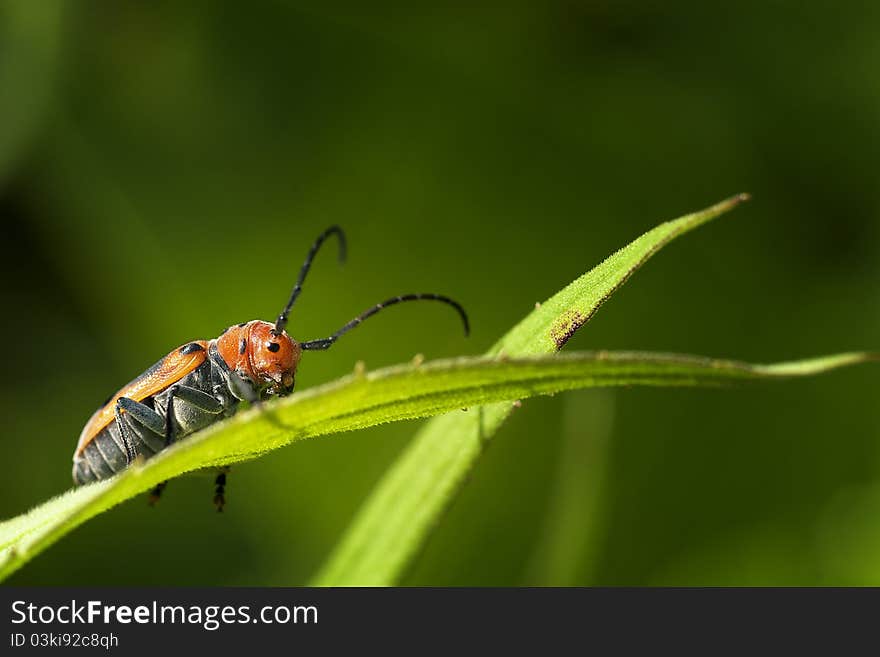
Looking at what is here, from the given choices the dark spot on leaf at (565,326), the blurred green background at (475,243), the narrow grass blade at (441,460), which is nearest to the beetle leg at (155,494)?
the narrow grass blade at (441,460)

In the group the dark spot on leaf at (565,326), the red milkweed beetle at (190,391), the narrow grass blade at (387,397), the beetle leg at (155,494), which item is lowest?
the narrow grass blade at (387,397)

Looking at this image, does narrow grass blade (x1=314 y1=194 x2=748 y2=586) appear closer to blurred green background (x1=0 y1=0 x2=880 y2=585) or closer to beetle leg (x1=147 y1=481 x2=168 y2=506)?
beetle leg (x1=147 y1=481 x2=168 y2=506)

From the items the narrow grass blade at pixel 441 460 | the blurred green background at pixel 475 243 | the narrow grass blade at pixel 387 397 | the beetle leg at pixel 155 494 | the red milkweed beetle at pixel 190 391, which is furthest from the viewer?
the blurred green background at pixel 475 243

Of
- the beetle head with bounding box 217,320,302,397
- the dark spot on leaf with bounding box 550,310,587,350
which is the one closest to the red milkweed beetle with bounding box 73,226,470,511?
the beetle head with bounding box 217,320,302,397

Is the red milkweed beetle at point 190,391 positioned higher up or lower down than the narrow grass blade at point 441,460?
higher up

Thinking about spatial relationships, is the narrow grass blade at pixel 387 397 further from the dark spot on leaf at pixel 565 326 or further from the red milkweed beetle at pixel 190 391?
the red milkweed beetle at pixel 190 391

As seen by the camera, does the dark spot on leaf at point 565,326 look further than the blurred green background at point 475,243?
No

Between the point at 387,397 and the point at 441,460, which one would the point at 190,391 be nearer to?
the point at 441,460
